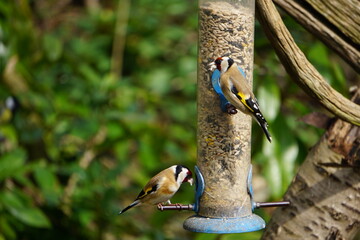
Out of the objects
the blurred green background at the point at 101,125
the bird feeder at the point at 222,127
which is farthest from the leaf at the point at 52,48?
the bird feeder at the point at 222,127

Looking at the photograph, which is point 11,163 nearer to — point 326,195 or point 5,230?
point 5,230

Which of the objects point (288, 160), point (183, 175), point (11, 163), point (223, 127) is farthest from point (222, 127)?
point (11, 163)

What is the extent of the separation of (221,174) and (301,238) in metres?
0.42

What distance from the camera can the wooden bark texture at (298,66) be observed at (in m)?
2.33

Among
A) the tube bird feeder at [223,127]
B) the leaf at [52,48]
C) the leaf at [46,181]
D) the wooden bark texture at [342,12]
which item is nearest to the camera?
the wooden bark texture at [342,12]

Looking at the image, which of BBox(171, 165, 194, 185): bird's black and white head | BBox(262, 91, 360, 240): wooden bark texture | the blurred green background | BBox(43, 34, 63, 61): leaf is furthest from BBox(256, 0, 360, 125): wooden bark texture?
BBox(43, 34, 63, 61): leaf

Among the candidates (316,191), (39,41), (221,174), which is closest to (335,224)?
(316,191)

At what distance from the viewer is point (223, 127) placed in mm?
2893

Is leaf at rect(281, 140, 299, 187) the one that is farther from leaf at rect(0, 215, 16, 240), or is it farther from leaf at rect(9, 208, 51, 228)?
leaf at rect(0, 215, 16, 240)

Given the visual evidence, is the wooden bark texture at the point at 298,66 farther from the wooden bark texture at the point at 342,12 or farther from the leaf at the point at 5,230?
the leaf at the point at 5,230

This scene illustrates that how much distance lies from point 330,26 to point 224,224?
866 millimetres

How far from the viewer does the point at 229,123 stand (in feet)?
9.48

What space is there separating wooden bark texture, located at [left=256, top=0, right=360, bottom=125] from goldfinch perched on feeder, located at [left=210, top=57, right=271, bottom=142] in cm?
22

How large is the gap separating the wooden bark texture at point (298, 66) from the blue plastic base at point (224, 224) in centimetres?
57
